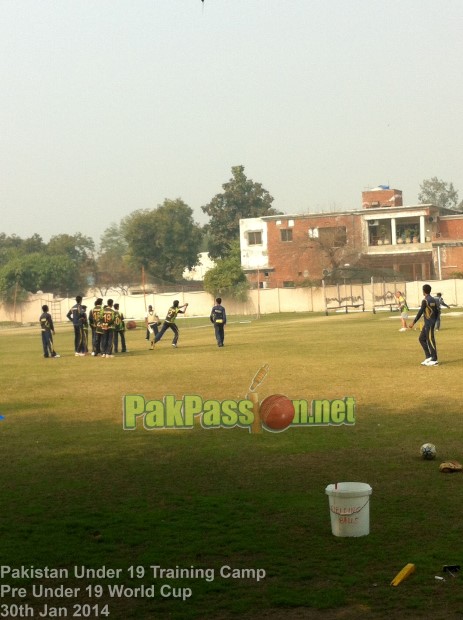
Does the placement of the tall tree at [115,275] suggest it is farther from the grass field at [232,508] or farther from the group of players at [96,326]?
the grass field at [232,508]

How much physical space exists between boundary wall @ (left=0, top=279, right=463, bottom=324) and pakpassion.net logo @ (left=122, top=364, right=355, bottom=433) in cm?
4895

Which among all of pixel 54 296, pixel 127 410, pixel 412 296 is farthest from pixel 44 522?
pixel 54 296

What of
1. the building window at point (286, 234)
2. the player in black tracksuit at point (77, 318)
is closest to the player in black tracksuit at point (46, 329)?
the player in black tracksuit at point (77, 318)

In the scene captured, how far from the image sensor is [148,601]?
22.5 feet

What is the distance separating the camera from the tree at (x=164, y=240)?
10144 cm

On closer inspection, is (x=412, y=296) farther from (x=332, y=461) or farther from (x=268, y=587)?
(x=268, y=587)

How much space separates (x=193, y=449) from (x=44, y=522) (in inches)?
164

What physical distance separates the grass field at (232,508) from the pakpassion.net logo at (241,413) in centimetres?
28

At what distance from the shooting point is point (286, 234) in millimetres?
88188

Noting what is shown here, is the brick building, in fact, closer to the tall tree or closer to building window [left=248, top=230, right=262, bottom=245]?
building window [left=248, top=230, right=262, bottom=245]

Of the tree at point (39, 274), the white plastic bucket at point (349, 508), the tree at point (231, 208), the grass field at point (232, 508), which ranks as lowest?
the grass field at point (232, 508)

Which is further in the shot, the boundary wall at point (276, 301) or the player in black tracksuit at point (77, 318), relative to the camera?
the boundary wall at point (276, 301)

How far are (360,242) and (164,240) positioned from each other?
24.7 m

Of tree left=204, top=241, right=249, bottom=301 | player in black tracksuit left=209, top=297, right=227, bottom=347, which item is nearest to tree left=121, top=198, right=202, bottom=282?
tree left=204, top=241, right=249, bottom=301
